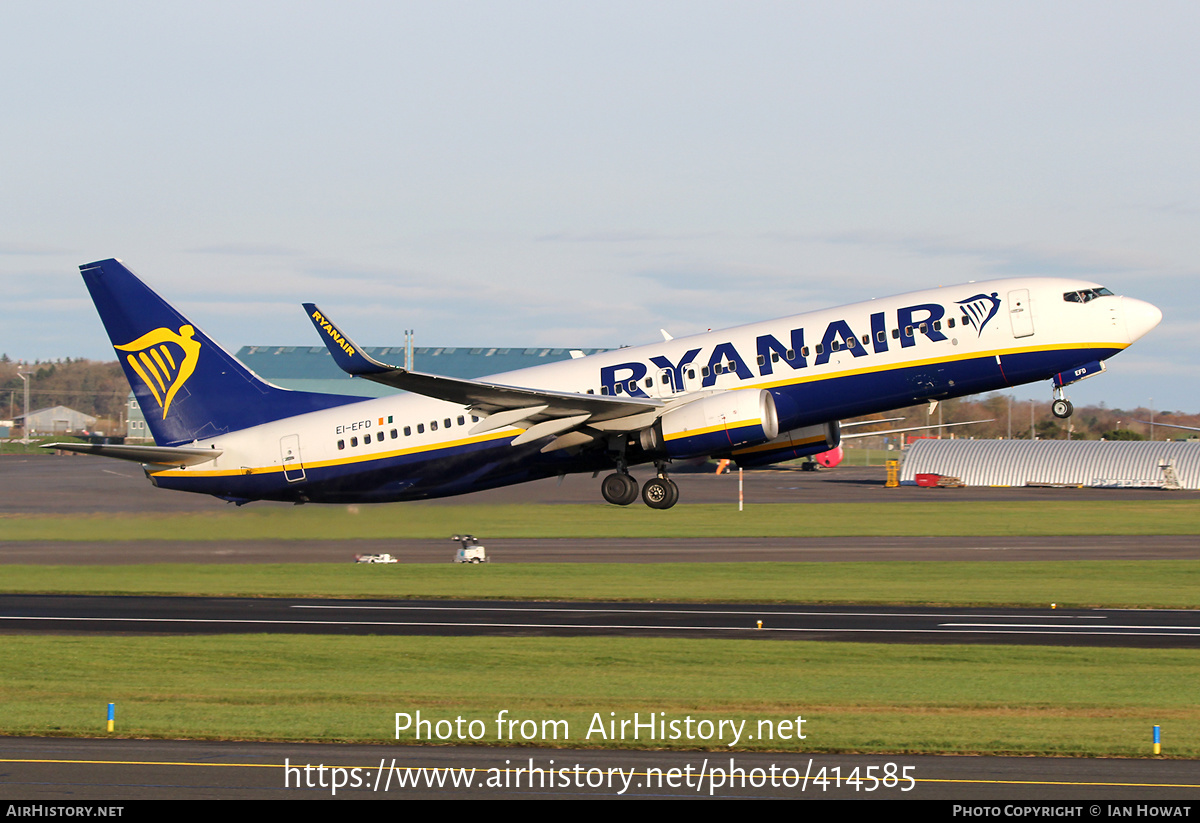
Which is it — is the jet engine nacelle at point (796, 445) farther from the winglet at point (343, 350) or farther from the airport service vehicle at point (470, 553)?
the airport service vehicle at point (470, 553)

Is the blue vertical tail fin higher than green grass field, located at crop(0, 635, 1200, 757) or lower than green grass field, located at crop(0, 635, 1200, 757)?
higher

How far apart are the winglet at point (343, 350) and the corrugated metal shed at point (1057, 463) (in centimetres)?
11609

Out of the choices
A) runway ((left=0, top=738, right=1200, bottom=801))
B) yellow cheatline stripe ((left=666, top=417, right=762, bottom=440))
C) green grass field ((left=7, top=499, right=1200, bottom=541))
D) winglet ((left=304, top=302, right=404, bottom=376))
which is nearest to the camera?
runway ((left=0, top=738, right=1200, bottom=801))

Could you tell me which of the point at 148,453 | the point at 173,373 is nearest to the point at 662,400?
the point at 148,453

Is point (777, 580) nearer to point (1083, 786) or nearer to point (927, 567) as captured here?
point (927, 567)

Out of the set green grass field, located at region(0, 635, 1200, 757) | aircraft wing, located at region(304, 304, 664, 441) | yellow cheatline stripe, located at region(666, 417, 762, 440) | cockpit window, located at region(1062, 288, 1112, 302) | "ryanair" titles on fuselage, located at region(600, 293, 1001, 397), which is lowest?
green grass field, located at region(0, 635, 1200, 757)

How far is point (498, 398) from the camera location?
36625mm

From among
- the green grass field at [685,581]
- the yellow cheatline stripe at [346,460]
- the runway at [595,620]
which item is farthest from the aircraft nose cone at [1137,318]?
the green grass field at [685,581]

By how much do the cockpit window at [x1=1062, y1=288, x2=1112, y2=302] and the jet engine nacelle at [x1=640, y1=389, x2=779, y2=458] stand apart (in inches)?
359

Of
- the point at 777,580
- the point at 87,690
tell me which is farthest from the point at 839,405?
the point at 777,580

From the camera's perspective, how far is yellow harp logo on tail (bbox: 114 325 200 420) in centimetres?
4397

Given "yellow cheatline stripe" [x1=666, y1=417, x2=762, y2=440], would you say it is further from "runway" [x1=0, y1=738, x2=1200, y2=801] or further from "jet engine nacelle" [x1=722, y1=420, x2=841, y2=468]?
"runway" [x1=0, y1=738, x2=1200, y2=801]

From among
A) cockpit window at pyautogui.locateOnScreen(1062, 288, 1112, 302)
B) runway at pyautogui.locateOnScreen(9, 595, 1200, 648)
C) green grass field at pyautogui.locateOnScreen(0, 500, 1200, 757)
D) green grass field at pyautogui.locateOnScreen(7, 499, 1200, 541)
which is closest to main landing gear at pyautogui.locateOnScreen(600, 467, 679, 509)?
green grass field at pyautogui.locateOnScreen(0, 500, 1200, 757)
